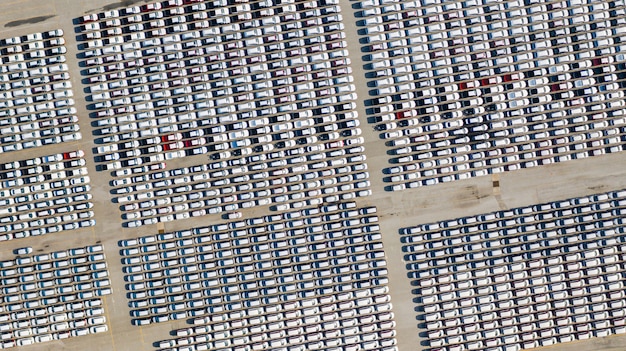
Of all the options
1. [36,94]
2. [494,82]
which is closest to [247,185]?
[36,94]

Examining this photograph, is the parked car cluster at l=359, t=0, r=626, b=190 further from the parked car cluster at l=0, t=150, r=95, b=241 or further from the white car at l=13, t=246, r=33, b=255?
the white car at l=13, t=246, r=33, b=255

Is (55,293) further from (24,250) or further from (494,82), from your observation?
(494,82)

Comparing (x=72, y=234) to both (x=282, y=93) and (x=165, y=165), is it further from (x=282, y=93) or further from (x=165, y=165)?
(x=282, y=93)

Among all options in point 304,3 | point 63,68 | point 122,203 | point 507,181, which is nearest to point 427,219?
point 507,181

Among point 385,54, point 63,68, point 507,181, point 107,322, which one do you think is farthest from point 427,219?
point 63,68

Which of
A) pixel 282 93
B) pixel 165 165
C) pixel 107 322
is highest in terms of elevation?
pixel 282 93

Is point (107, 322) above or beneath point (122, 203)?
beneath
